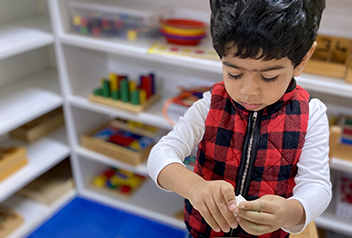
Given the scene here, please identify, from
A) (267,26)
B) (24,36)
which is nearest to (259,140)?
(267,26)

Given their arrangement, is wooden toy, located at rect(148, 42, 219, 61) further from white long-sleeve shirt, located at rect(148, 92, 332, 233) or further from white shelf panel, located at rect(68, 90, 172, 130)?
white long-sleeve shirt, located at rect(148, 92, 332, 233)

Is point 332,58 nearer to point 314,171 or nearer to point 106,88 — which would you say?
point 314,171

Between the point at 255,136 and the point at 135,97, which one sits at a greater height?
the point at 255,136

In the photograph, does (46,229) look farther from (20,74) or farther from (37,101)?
(20,74)

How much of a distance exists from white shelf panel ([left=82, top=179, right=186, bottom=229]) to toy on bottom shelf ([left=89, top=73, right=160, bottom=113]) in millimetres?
517

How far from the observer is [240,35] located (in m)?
0.51

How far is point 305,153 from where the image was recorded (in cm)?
64

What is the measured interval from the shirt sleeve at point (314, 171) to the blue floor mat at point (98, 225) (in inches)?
40.5

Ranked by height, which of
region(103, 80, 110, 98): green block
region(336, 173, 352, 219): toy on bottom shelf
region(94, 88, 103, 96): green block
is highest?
region(103, 80, 110, 98): green block

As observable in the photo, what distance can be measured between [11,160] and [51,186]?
37cm

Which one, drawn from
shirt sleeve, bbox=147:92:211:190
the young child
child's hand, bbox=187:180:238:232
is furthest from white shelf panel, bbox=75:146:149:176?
child's hand, bbox=187:180:238:232

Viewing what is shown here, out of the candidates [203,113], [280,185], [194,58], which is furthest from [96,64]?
[280,185]

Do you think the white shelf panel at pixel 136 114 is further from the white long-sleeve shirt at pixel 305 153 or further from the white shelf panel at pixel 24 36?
the white long-sleeve shirt at pixel 305 153

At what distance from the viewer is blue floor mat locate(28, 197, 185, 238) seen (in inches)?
59.9
